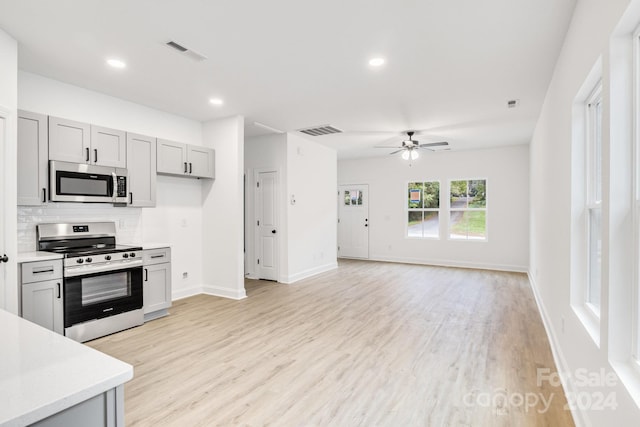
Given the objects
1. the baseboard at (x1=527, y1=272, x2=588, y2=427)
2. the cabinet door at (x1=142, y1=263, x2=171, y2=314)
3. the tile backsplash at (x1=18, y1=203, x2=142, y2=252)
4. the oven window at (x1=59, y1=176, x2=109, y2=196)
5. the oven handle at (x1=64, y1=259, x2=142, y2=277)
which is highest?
the oven window at (x1=59, y1=176, x2=109, y2=196)

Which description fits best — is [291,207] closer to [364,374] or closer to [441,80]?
[441,80]

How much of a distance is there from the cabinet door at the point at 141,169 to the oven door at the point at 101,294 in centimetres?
88

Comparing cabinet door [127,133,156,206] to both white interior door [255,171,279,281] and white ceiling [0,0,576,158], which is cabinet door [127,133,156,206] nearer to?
white ceiling [0,0,576,158]

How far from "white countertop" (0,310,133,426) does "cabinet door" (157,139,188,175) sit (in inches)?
138

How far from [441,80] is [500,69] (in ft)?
1.83

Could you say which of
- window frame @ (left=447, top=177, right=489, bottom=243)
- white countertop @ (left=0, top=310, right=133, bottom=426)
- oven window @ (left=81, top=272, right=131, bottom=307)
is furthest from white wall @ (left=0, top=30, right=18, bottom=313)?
window frame @ (left=447, top=177, right=489, bottom=243)

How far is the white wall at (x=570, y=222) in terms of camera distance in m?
1.49

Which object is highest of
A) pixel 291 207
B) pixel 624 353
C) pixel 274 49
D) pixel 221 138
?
pixel 274 49

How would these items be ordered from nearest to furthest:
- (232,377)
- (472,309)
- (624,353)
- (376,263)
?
(624,353) → (232,377) → (472,309) → (376,263)

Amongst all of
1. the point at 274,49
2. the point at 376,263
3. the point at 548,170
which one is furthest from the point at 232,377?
the point at 376,263

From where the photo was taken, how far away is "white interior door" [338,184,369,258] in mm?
8969

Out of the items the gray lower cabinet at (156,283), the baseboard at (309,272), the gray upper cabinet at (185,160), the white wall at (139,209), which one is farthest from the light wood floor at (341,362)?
the gray upper cabinet at (185,160)

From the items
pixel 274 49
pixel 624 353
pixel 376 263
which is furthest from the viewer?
pixel 376 263

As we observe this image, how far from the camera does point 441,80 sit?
368cm
